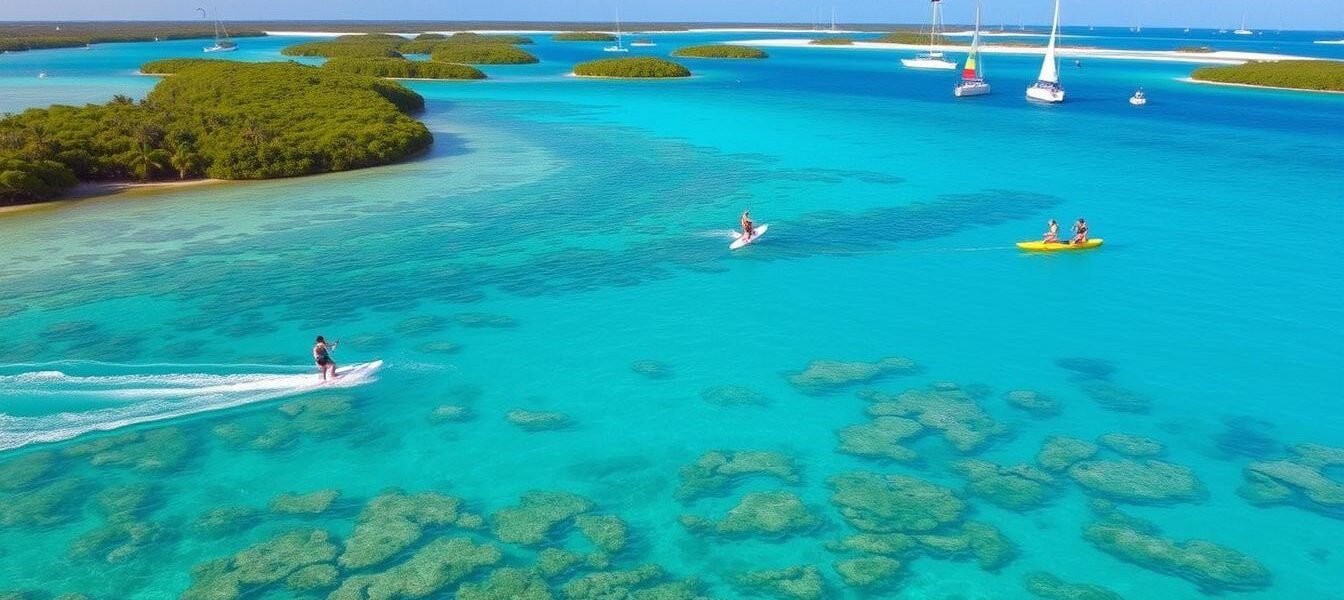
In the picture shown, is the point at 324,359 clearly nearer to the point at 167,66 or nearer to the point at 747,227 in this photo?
the point at 747,227

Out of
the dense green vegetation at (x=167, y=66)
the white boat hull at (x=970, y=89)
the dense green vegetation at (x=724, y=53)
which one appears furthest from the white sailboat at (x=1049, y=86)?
the dense green vegetation at (x=167, y=66)

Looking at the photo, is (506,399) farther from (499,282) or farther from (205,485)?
(499,282)

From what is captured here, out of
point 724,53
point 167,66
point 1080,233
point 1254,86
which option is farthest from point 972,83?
point 167,66

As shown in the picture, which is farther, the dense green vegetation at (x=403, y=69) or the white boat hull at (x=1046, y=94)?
the dense green vegetation at (x=403, y=69)

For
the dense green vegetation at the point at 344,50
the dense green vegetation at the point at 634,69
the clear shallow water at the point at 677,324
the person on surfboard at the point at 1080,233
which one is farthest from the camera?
the dense green vegetation at the point at 344,50

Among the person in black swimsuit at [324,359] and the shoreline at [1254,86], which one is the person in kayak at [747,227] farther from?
the shoreline at [1254,86]

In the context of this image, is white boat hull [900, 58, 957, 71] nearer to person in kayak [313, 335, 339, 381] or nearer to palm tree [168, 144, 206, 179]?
palm tree [168, 144, 206, 179]
